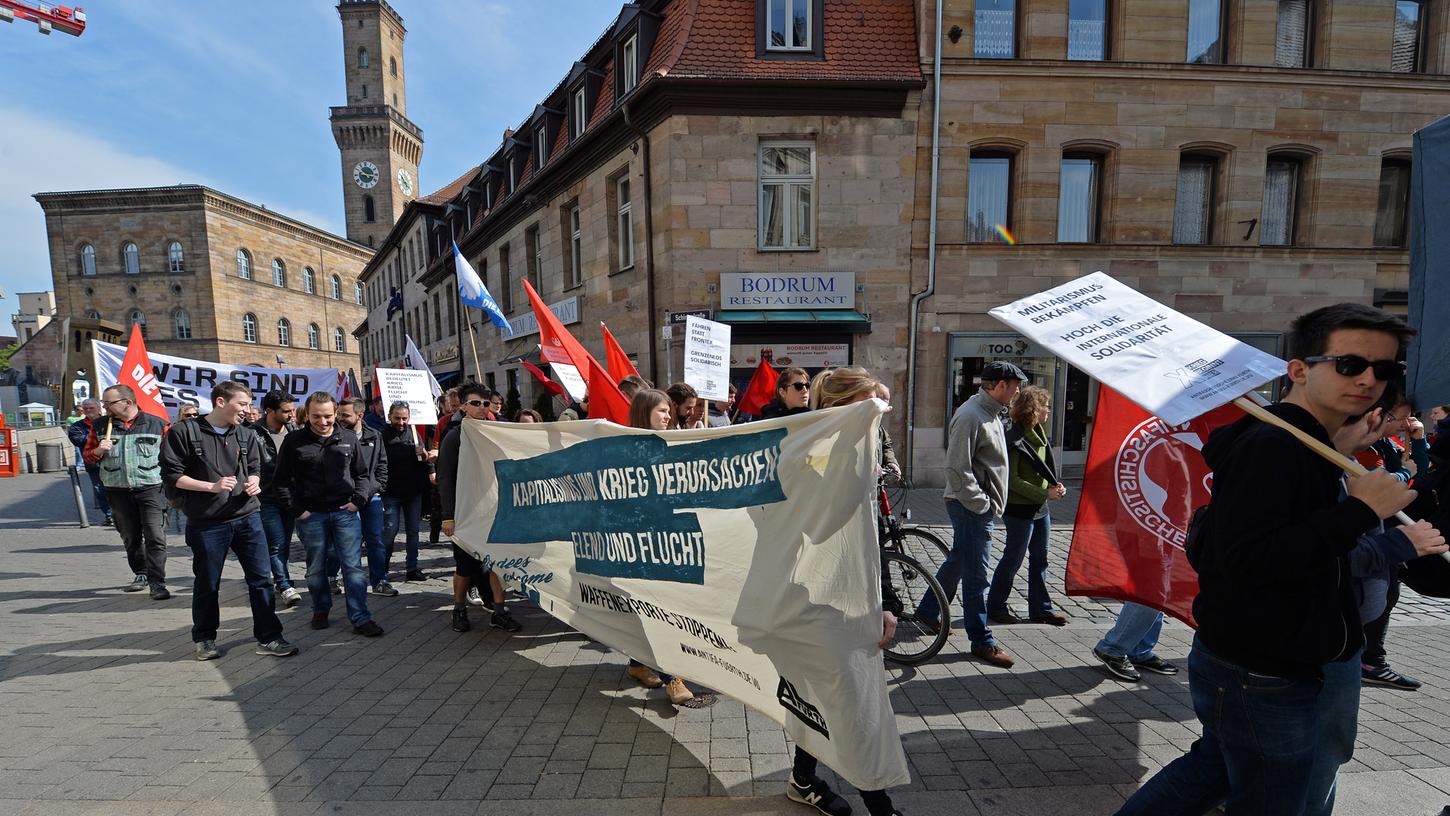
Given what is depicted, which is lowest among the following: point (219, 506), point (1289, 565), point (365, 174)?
point (219, 506)

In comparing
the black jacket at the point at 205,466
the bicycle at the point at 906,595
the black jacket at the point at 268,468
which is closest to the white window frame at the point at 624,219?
the black jacket at the point at 268,468

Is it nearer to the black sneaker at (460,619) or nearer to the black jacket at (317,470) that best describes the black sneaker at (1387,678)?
the black sneaker at (460,619)

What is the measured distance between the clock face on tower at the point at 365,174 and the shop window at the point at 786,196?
59241 mm

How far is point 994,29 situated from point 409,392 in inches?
447

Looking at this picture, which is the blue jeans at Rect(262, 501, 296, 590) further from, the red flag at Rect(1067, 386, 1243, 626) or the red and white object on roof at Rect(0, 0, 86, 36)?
the red and white object on roof at Rect(0, 0, 86, 36)

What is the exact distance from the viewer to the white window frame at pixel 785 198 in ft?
35.2

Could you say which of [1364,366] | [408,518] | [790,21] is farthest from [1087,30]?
[408,518]

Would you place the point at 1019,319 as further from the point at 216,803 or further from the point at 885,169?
the point at 885,169

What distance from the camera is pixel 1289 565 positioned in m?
1.51

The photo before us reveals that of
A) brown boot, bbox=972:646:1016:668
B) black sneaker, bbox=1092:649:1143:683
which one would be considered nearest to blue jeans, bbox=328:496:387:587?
brown boot, bbox=972:646:1016:668

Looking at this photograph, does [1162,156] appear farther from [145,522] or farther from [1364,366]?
[145,522]

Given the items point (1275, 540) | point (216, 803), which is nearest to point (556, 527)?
point (216, 803)

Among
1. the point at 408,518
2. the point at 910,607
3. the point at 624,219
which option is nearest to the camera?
the point at 910,607

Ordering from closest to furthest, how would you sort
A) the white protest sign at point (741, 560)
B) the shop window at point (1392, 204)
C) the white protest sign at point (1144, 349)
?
1. the white protest sign at point (1144, 349)
2. the white protest sign at point (741, 560)
3. the shop window at point (1392, 204)
